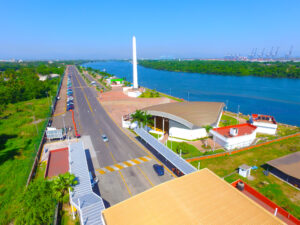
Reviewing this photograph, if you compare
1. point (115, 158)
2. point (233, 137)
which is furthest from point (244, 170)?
point (115, 158)

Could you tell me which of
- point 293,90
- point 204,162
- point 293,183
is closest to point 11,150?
point 204,162

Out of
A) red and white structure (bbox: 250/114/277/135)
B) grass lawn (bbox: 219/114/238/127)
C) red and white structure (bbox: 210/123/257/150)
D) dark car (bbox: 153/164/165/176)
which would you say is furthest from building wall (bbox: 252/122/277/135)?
dark car (bbox: 153/164/165/176)

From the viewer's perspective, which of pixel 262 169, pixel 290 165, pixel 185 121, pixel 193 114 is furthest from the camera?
pixel 193 114

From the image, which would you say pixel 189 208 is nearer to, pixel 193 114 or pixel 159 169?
pixel 159 169

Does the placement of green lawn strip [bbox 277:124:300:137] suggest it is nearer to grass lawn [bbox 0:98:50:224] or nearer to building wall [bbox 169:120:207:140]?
building wall [bbox 169:120:207:140]

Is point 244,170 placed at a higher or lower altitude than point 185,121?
lower

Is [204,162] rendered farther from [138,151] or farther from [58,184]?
[58,184]

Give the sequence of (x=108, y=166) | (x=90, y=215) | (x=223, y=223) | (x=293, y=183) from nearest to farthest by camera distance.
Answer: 1. (x=223, y=223)
2. (x=90, y=215)
3. (x=293, y=183)
4. (x=108, y=166)
